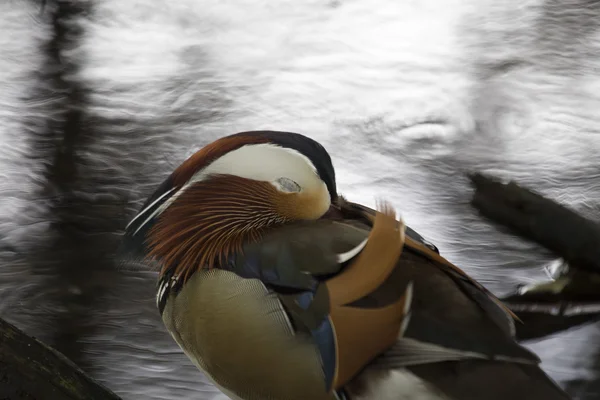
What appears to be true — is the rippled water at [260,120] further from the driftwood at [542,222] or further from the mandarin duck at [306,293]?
the mandarin duck at [306,293]

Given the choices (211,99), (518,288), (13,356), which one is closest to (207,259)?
(13,356)

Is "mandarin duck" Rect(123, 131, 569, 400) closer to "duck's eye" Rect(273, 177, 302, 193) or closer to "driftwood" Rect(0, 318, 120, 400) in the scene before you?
"duck's eye" Rect(273, 177, 302, 193)

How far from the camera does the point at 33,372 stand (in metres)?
0.74

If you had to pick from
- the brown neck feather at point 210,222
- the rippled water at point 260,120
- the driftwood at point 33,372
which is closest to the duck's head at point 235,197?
the brown neck feather at point 210,222

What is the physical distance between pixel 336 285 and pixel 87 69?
1.61 meters

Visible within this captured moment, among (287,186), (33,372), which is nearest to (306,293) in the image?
(287,186)

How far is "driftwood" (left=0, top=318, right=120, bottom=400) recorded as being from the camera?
728 mm

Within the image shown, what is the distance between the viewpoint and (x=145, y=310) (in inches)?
55.6

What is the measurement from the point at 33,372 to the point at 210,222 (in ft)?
0.95

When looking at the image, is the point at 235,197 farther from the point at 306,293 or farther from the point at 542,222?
the point at 542,222

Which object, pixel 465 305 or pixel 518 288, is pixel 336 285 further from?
pixel 518 288

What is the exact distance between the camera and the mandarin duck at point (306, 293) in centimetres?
83

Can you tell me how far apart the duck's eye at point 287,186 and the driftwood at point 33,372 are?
303 mm

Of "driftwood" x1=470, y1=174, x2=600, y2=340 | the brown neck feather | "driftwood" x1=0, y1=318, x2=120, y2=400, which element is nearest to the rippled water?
"driftwood" x1=470, y1=174, x2=600, y2=340
